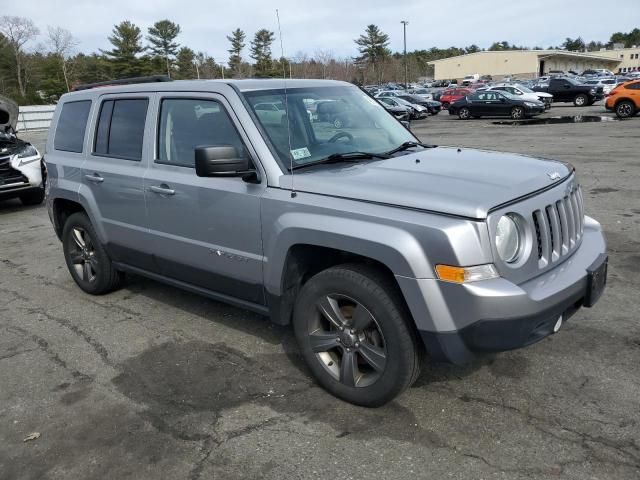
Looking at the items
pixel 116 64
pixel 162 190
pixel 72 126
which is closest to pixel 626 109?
pixel 72 126

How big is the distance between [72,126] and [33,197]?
21.2 ft

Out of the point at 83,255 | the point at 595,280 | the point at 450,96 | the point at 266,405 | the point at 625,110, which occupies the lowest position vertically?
the point at 266,405

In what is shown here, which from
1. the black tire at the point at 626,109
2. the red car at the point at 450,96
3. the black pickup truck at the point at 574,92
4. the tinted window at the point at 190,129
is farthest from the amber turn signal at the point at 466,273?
the red car at the point at 450,96

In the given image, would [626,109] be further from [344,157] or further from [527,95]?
[344,157]

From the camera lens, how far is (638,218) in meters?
7.21

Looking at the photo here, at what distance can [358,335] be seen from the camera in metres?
3.22

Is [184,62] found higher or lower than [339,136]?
higher

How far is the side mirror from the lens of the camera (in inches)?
130

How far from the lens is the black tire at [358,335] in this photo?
300 centimetres

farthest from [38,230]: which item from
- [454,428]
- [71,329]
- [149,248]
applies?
[454,428]

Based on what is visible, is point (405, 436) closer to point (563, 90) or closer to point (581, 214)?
point (581, 214)

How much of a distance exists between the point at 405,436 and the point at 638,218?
18.7 feet

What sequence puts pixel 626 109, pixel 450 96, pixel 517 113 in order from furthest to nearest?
1. pixel 450 96
2. pixel 517 113
3. pixel 626 109

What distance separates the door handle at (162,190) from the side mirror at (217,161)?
0.76 metres
